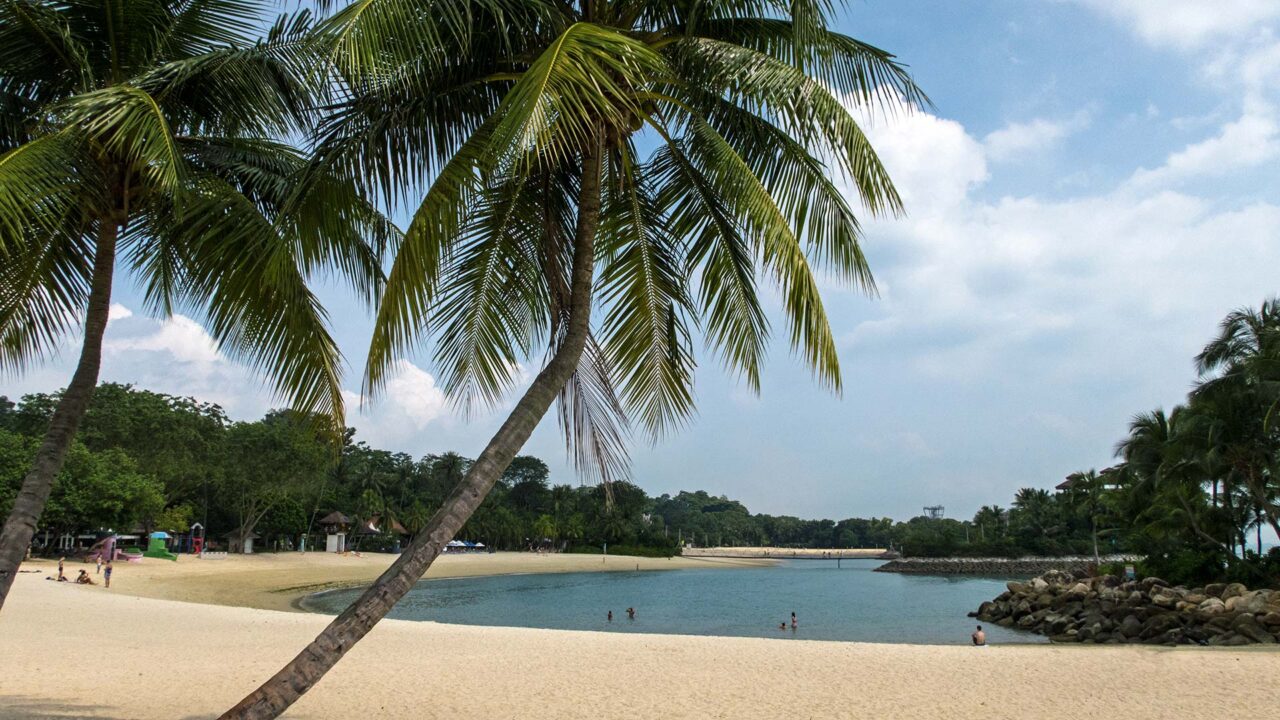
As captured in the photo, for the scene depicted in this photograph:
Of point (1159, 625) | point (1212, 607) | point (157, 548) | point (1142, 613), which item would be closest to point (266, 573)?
point (157, 548)

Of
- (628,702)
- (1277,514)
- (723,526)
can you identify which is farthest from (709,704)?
(723,526)

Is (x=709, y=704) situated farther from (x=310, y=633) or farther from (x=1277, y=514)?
(x=1277, y=514)

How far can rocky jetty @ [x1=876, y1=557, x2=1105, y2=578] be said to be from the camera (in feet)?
224

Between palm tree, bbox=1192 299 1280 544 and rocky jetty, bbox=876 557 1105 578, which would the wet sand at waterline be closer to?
palm tree, bbox=1192 299 1280 544

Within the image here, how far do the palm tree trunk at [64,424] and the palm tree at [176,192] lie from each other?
1cm

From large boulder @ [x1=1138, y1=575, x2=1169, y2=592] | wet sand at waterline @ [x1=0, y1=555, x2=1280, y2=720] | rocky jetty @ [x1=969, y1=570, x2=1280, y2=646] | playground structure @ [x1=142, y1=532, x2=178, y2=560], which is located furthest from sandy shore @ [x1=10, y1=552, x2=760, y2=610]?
large boulder @ [x1=1138, y1=575, x2=1169, y2=592]

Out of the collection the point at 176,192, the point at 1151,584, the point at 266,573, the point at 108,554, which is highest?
the point at 176,192

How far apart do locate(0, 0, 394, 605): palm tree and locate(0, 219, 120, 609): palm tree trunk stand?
11 millimetres

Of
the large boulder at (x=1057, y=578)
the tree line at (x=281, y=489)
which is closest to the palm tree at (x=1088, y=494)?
the tree line at (x=281, y=489)

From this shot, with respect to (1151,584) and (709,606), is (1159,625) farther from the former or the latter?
(709,606)

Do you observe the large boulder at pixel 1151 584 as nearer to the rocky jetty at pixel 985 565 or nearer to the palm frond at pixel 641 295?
the palm frond at pixel 641 295

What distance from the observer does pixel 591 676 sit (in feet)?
34.3

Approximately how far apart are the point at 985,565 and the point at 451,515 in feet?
258

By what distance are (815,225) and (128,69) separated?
4.69 metres
